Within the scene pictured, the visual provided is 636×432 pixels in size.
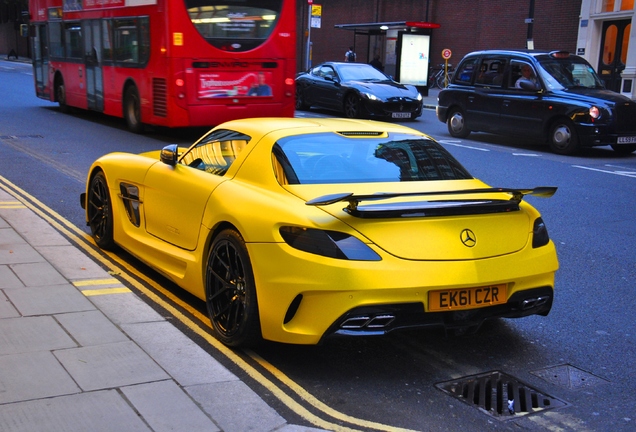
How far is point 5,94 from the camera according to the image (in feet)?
87.0

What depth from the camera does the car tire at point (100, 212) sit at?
678 cm

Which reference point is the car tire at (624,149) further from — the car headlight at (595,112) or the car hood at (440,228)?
the car hood at (440,228)

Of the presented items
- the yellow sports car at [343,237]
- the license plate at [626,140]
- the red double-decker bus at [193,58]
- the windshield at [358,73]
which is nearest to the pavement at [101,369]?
the yellow sports car at [343,237]

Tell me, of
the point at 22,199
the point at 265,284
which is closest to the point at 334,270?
the point at 265,284

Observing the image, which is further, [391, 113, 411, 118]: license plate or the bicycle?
the bicycle

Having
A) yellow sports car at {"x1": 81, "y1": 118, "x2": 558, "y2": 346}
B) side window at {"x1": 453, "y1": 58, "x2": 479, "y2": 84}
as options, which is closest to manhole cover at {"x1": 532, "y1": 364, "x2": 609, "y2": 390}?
yellow sports car at {"x1": 81, "y1": 118, "x2": 558, "y2": 346}

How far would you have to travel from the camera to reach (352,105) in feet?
68.4

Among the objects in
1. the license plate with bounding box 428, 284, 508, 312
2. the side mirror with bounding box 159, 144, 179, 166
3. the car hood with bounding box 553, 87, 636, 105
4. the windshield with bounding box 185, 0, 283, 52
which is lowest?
the license plate with bounding box 428, 284, 508, 312

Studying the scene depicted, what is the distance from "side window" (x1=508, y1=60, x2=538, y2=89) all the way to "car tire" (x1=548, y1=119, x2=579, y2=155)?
1100mm

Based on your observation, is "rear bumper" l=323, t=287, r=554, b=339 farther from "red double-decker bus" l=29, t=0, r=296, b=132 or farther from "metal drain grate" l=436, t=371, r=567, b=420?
"red double-decker bus" l=29, t=0, r=296, b=132

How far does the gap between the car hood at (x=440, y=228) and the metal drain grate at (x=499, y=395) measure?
2.28 feet

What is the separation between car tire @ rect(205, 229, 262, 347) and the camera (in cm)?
452

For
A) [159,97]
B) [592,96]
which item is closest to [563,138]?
[592,96]

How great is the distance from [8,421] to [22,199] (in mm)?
5991
